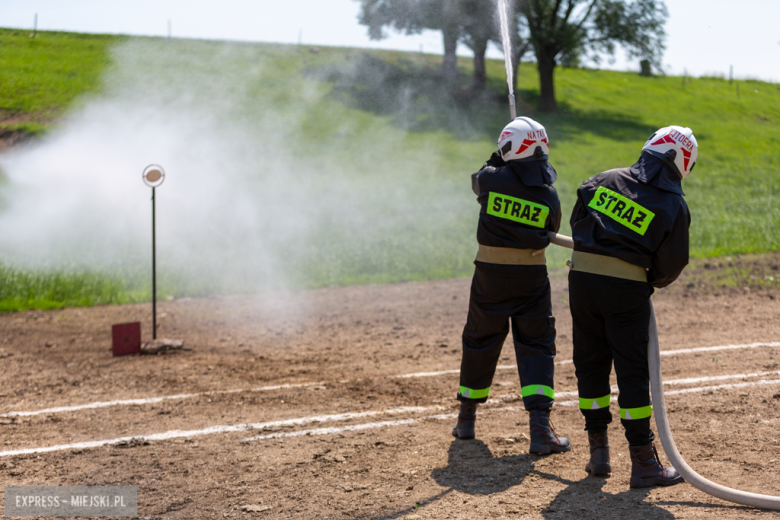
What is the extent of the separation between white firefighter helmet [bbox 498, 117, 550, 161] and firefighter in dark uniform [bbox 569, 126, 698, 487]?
22.9 inches

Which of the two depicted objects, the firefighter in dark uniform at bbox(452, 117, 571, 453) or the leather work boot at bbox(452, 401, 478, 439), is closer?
the firefighter in dark uniform at bbox(452, 117, 571, 453)

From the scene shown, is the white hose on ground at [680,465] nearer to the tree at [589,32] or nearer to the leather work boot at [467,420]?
the leather work boot at [467,420]

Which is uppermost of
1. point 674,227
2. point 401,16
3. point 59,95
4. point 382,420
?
point 401,16

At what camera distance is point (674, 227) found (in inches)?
143

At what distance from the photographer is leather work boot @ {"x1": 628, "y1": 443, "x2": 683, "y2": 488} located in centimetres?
371

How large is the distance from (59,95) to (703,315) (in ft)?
51.2

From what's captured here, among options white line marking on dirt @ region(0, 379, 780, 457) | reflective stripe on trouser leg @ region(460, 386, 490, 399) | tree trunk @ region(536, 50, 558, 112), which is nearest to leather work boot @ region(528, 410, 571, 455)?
reflective stripe on trouser leg @ region(460, 386, 490, 399)

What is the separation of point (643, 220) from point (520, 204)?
36.3 inches

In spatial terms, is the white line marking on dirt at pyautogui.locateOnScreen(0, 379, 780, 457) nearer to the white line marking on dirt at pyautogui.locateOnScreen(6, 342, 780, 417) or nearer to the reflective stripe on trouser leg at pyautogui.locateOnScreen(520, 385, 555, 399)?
the white line marking on dirt at pyautogui.locateOnScreen(6, 342, 780, 417)

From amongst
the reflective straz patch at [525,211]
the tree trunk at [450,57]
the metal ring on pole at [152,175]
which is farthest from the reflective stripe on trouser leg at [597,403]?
the tree trunk at [450,57]

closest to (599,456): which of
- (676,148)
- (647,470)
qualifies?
(647,470)

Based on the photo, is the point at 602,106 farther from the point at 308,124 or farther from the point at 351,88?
the point at 308,124

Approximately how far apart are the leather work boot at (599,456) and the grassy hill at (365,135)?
5558 mm

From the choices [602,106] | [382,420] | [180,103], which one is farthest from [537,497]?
[602,106]
